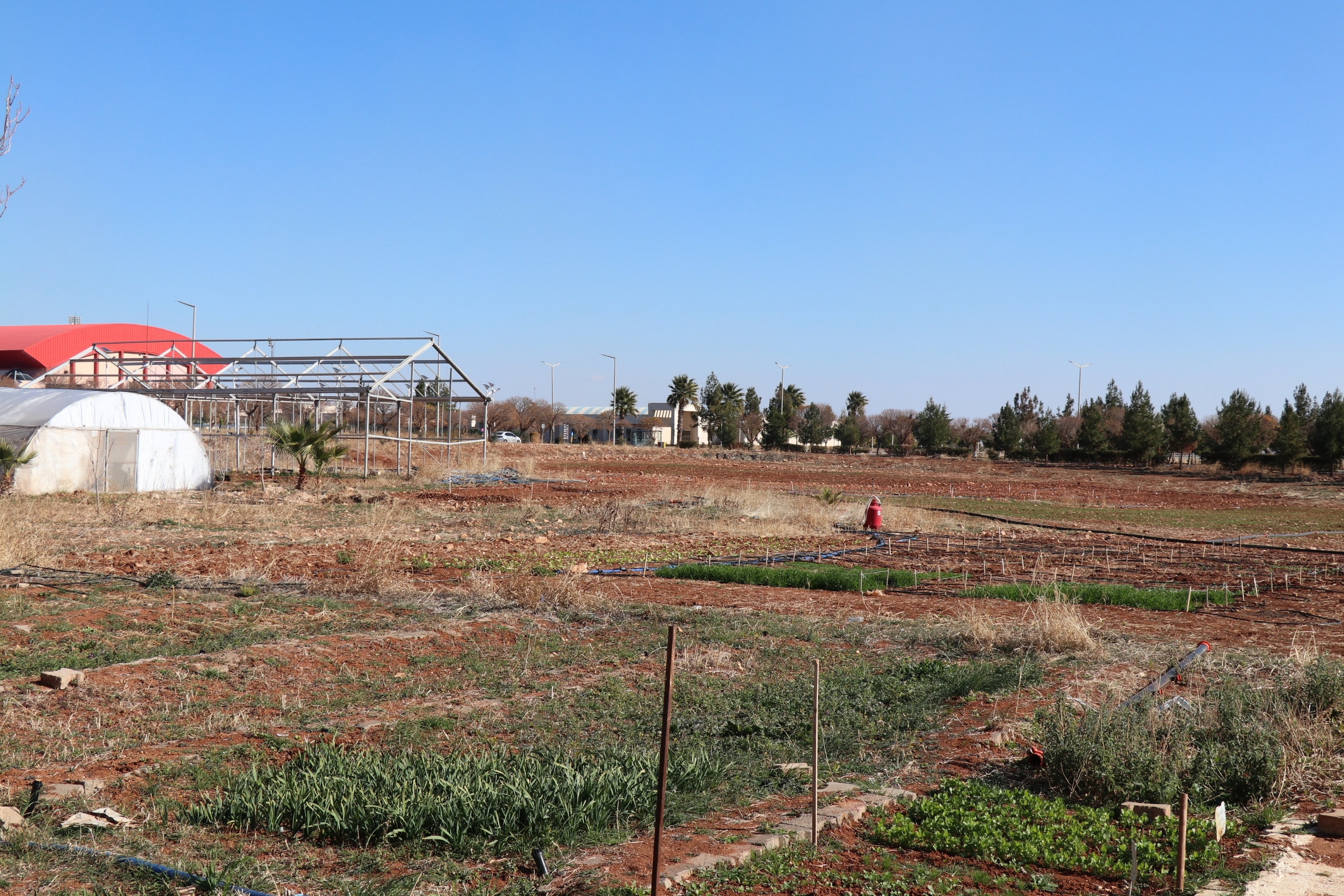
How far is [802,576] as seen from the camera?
16.3 meters

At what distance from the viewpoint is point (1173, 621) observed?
517 inches

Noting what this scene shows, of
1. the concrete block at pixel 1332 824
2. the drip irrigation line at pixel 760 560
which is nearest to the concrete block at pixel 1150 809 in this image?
the concrete block at pixel 1332 824

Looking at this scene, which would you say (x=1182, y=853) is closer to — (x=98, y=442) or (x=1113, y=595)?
(x=1113, y=595)

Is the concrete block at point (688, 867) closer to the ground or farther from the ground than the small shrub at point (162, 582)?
closer to the ground

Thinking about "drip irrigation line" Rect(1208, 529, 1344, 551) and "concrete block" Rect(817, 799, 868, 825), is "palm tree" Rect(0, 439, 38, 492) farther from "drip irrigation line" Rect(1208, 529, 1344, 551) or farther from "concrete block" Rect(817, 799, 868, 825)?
"drip irrigation line" Rect(1208, 529, 1344, 551)

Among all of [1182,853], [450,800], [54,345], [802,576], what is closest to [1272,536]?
[802,576]

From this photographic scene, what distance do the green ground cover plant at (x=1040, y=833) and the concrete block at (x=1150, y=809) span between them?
33 mm

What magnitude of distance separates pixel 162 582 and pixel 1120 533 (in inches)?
863

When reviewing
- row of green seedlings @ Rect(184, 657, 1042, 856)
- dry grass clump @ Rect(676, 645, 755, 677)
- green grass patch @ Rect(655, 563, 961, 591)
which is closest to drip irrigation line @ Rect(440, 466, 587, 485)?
green grass patch @ Rect(655, 563, 961, 591)

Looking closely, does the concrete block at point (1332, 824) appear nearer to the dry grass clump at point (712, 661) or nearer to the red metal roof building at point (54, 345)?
the dry grass clump at point (712, 661)

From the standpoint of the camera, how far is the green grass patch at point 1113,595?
1437 cm

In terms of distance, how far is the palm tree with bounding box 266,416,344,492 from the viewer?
28672 millimetres

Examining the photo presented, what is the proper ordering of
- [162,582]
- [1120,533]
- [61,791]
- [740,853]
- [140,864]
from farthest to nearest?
[1120,533] → [162,582] → [61,791] → [740,853] → [140,864]

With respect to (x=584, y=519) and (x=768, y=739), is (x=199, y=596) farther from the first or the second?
(x=584, y=519)
